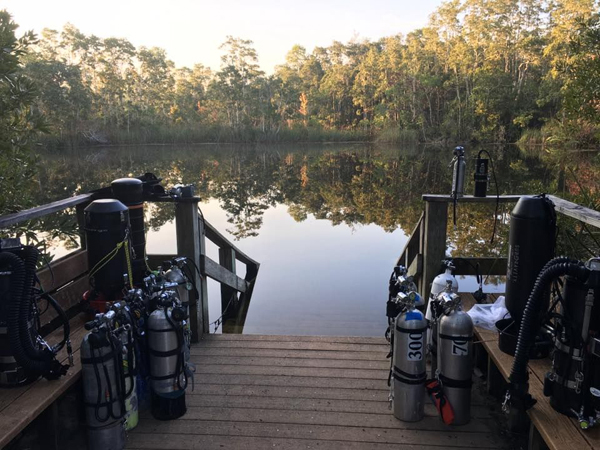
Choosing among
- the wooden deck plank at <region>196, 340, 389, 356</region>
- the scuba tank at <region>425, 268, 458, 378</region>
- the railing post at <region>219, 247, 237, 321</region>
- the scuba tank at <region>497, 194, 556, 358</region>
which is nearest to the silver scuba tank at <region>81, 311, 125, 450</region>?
the wooden deck plank at <region>196, 340, 389, 356</region>

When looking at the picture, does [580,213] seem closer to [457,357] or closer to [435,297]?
[435,297]

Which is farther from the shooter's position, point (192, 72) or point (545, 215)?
point (192, 72)

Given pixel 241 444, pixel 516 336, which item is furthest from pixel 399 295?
pixel 241 444

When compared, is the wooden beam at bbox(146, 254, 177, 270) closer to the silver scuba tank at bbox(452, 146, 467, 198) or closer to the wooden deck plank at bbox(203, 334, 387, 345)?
the wooden deck plank at bbox(203, 334, 387, 345)

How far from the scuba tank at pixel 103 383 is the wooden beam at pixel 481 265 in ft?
8.57

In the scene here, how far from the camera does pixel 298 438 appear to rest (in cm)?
280

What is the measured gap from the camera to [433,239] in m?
3.88

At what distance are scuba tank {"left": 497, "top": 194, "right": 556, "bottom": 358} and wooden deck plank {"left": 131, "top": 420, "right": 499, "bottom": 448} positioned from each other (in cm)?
60

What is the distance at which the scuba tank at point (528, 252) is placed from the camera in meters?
2.91

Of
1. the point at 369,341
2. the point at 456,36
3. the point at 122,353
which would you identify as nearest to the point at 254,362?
the point at 369,341

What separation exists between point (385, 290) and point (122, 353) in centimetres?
576

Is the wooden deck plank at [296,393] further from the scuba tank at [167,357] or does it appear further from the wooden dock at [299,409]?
the scuba tank at [167,357]

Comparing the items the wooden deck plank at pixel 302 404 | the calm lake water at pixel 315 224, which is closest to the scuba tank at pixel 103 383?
the wooden deck plank at pixel 302 404

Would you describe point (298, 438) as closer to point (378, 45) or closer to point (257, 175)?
point (257, 175)
